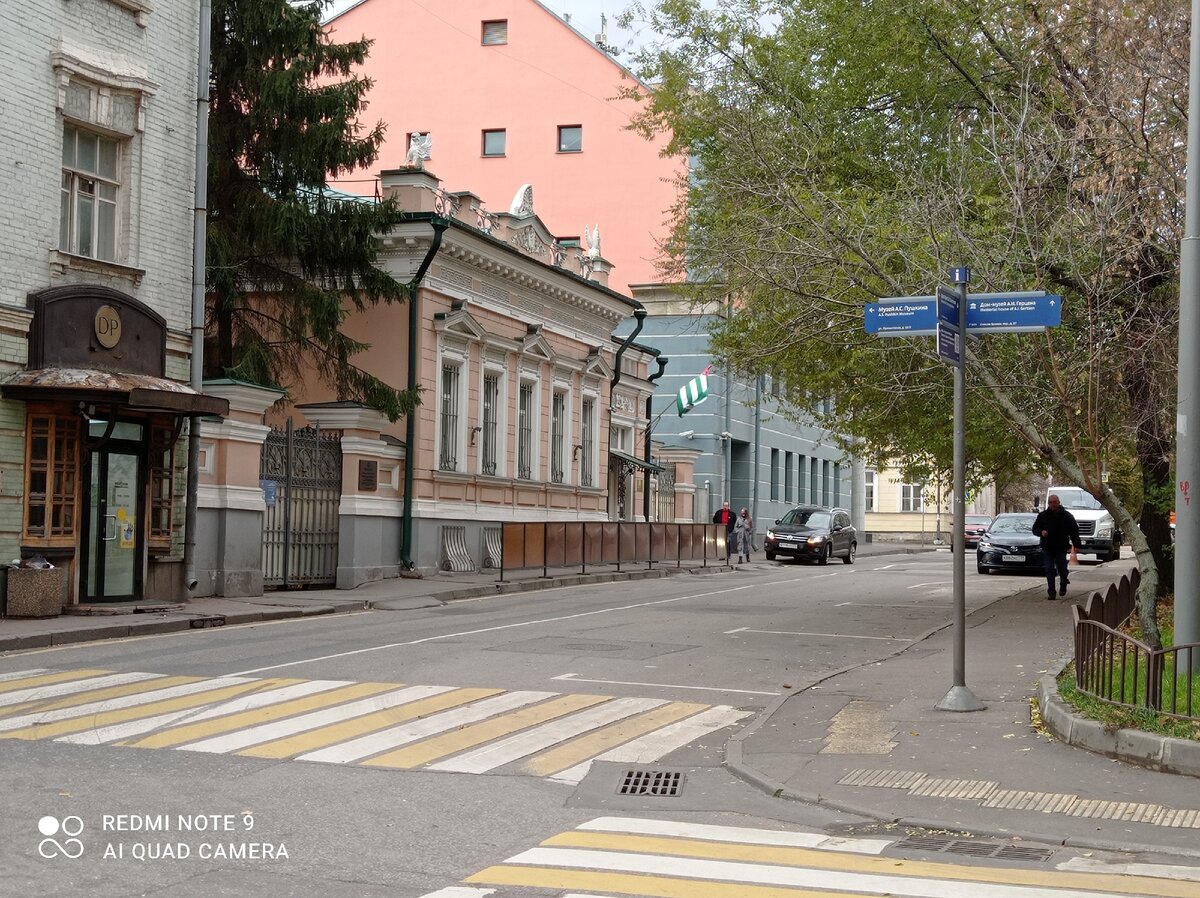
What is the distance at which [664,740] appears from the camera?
1020cm

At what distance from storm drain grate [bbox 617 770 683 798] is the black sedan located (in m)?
28.1

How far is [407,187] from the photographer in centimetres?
2892

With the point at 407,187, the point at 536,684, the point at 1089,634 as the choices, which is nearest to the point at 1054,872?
the point at 1089,634

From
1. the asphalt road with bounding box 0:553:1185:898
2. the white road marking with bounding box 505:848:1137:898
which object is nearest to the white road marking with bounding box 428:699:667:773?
the asphalt road with bounding box 0:553:1185:898

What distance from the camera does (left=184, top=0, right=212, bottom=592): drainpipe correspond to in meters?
20.3

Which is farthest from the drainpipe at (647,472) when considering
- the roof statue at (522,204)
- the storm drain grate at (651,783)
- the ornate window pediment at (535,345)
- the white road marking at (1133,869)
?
the white road marking at (1133,869)

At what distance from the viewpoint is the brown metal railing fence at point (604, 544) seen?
28.1 m

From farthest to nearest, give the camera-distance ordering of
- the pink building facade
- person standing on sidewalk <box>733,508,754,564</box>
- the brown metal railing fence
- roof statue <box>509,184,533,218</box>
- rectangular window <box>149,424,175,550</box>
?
the pink building facade
person standing on sidewalk <box>733,508,754,564</box>
roof statue <box>509,184,533,218</box>
the brown metal railing fence
rectangular window <box>149,424,175,550</box>

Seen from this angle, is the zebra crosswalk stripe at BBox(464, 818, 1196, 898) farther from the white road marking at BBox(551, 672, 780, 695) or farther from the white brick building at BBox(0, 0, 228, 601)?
the white brick building at BBox(0, 0, 228, 601)

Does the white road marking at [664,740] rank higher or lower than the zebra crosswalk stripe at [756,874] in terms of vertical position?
lower

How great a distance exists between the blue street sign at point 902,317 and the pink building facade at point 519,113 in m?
35.5

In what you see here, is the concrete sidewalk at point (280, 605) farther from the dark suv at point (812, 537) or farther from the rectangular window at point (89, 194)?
the dark suv at point (812, 537)

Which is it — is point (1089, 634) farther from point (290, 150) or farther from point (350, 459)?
point (290, 150)

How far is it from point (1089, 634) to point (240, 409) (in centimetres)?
1530
